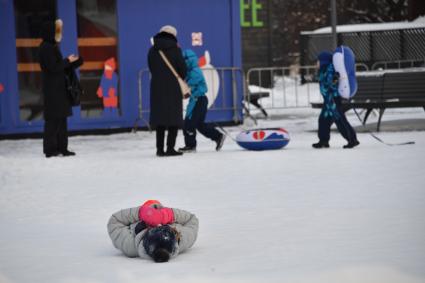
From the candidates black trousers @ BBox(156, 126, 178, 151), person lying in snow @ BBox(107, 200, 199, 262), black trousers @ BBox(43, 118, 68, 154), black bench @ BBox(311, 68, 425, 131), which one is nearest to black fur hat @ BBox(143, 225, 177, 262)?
person lying in snow @ BBox(107, 200, 199, 262)

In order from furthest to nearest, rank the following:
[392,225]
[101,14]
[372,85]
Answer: [101,14]
[372,85]
[392,225]

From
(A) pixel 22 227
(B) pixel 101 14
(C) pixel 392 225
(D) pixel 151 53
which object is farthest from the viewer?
(B) pixel 101 14

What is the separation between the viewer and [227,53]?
20.5 m

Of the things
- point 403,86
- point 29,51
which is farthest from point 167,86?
point 29,51

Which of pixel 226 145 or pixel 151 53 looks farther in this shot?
pixel 226 145

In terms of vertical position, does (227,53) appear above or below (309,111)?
above

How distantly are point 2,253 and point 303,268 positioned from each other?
2255 mm

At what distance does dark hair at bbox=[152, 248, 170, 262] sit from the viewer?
6.89 m

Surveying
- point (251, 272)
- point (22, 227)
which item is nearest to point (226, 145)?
point (22, 227)

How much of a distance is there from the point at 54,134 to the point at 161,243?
8059 mm

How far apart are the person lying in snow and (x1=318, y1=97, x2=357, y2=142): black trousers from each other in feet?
23.8

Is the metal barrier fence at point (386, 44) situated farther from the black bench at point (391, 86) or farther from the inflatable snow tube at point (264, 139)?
the inflatable snow tube at point (264, 139)

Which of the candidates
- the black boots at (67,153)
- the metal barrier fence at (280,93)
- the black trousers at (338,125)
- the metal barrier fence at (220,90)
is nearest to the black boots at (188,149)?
the black boots at (67,153)

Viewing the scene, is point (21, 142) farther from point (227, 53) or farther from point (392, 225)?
point (392, 225)
